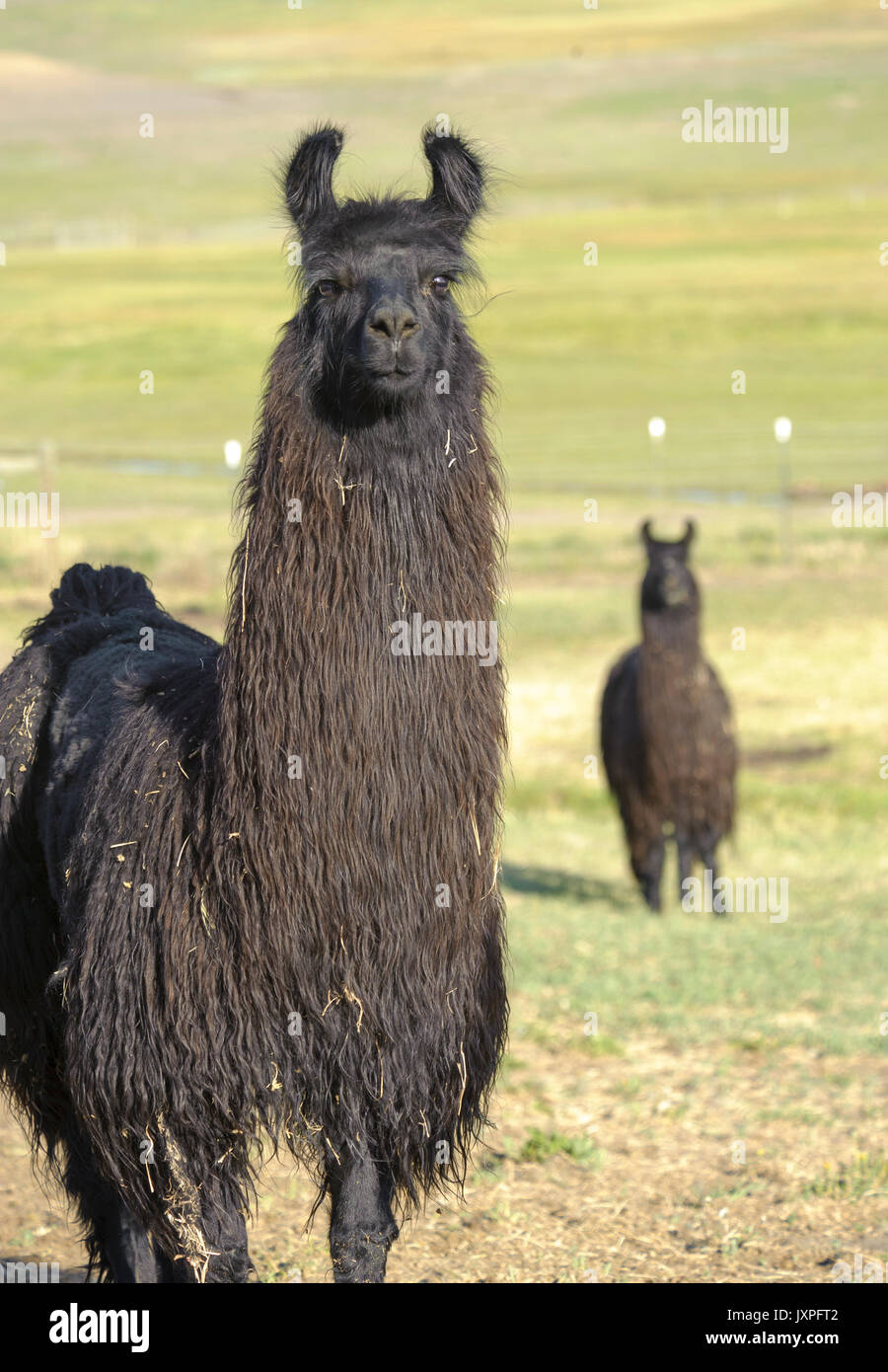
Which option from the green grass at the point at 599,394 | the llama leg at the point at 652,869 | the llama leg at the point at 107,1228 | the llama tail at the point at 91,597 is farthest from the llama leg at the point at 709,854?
the llama leg at the point at 107,1228

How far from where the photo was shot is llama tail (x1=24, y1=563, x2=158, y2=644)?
520cm

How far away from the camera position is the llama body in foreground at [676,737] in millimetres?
10273

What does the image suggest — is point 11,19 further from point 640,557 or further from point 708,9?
point 640,557

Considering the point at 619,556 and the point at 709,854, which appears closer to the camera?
the point at 709,854

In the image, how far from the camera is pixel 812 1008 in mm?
7547

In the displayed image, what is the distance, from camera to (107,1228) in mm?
4543

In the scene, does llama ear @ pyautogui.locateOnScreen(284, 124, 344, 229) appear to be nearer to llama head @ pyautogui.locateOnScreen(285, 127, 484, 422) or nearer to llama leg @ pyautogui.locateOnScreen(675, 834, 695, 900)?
llama head @ pyautogui.locateOnScreen(285, 127, 484, 422)

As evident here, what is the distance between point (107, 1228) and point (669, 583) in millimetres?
6470

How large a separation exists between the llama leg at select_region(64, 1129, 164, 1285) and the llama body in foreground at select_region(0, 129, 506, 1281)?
0.51 m
